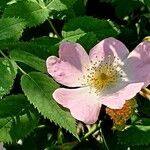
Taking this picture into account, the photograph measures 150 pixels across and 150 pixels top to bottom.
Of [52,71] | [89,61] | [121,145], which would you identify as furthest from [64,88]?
[121,145]

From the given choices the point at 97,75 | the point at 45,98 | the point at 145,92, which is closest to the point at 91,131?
the point at 97,75

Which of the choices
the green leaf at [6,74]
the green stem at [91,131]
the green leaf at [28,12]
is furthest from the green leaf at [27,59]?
the green stem at [91,131]

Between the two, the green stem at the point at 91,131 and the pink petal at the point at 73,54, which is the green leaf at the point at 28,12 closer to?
the pink petal at the point at 73,54

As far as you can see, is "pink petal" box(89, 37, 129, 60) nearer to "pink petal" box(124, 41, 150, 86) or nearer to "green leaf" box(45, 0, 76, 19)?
"pink petal" box(124, 41, 150, 86)

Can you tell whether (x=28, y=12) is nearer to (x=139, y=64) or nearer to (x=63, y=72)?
(x=63, y=72)

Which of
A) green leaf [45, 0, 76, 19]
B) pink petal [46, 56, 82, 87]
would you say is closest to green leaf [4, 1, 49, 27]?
green leaf [45, 0, 76, 19]

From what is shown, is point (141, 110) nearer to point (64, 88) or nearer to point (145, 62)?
point (145, 62)
